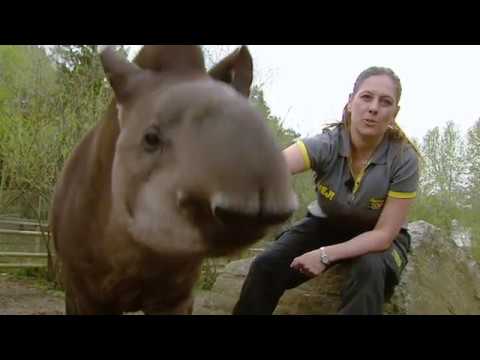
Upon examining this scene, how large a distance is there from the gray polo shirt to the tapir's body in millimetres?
995

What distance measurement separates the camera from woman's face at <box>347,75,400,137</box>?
261 centimetres

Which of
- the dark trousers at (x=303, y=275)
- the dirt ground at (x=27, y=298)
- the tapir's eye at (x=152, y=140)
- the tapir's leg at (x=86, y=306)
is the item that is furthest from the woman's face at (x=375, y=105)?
the dirt ground at (x=27, y=298)

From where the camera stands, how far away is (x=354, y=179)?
273cm

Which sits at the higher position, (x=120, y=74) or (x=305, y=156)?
(x=120, y=74)

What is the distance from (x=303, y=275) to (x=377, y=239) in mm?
595

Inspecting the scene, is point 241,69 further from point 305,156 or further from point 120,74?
point 305,156

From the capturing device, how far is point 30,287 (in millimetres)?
9969

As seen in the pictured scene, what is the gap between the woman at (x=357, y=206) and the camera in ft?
8.38

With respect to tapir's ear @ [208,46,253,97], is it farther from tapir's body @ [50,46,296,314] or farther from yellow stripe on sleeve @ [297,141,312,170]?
yellow stripe on sleeve @ [297,141,312,170]

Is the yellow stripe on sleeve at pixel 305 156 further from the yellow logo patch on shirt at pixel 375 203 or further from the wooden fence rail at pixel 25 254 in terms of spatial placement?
the wooden fence rail at pixel 25 254

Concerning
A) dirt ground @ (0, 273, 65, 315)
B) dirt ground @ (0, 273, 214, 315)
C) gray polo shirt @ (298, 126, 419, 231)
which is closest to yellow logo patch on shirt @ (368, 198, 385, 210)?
gray polo shirt @ (298, 126, 419, 231)

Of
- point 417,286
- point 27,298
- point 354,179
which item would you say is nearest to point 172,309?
point 354,179

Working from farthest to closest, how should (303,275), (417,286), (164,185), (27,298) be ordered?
1. (27,298)
2. (417,286)
3. (303,275)
4. (164,185)
